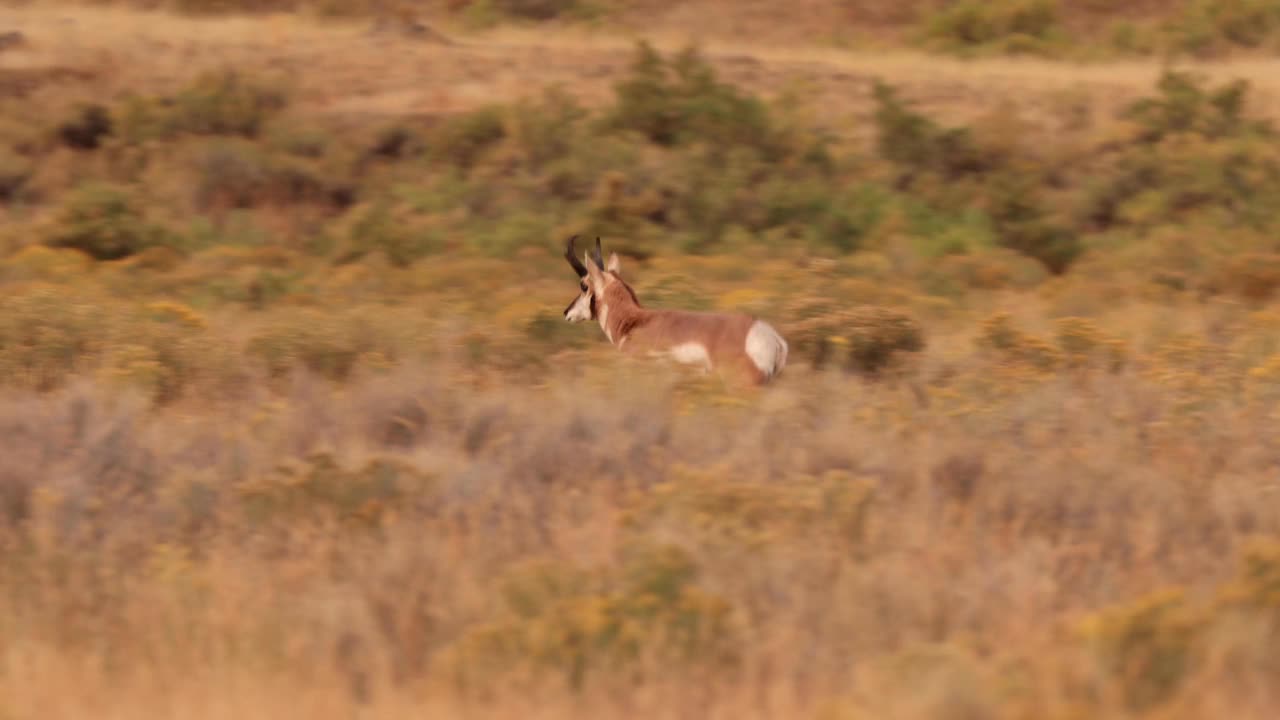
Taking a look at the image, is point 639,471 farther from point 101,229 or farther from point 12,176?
point 12,176

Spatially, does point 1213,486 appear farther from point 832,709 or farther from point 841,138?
point 841,138

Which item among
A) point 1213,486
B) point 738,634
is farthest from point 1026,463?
point 738,634

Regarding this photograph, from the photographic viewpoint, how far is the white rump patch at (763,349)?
9398 mm

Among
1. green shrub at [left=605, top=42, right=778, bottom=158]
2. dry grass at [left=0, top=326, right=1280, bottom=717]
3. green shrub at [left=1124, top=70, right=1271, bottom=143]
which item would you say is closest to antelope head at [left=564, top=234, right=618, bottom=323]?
dry grass at [left=0, top=326, right=1280, bottom=717]

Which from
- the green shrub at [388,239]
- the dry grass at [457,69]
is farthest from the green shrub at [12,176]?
the green shrub at [388,239]

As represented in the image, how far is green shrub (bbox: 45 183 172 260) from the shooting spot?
19.1 metres

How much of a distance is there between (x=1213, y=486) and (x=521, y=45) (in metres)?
29.1

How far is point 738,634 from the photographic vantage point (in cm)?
582

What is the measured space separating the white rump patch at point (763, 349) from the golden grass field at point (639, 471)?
0.23 m

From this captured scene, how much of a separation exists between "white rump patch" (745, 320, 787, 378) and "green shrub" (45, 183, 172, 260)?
12107 mm

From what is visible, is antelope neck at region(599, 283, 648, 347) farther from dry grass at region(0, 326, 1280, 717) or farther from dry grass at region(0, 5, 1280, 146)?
dry grass at region(0, 5, 1280, 146)

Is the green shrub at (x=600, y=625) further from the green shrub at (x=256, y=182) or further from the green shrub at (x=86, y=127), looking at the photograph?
the green shrub at (x=86, y=127)

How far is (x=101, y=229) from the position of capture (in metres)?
19.3

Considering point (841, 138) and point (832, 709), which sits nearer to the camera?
point (832, 709)
